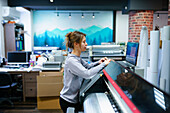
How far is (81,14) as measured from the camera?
9.52 m

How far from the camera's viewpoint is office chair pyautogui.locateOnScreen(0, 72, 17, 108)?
405 centimetres

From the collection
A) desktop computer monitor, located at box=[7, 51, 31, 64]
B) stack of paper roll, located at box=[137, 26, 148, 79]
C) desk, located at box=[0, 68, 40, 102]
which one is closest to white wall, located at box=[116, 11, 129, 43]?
desktop computer monitor, located at box=[7, 51, 31, 64]

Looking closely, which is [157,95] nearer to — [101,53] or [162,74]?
[162,74]

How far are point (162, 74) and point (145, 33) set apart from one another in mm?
526

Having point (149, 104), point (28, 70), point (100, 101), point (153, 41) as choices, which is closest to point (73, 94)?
point (100, 101)

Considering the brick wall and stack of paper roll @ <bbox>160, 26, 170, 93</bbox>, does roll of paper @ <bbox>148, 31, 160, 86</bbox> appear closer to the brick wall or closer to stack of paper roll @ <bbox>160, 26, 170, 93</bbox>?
stack of paper roll @ <bbox>160, 26, 170, 93</bbox>

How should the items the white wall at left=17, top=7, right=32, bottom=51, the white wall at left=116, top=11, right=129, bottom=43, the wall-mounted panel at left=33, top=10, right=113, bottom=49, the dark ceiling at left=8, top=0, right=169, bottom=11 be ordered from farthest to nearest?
1. the wall-mounted panel at left=33, top=10, right=113, bottom=49
2. the white wall at left=116, top=11, right=129, bottom=43
3. the white wall at left=17, top=7, right=32, bottom=51
4. the dark ceiling at left=8, top=0, right=169, bottom=11

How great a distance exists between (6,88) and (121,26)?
6.68m

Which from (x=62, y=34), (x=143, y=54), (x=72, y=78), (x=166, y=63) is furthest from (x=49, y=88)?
(x=62, y=34)

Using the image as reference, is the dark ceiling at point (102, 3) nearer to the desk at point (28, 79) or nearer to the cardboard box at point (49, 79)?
the desk at point (28, 79)

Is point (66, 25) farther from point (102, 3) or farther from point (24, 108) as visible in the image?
point (24, 108)

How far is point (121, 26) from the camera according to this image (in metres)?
9.16

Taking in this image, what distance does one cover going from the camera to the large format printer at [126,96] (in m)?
0.74

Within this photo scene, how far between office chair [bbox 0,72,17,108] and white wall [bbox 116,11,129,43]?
20.4ft
